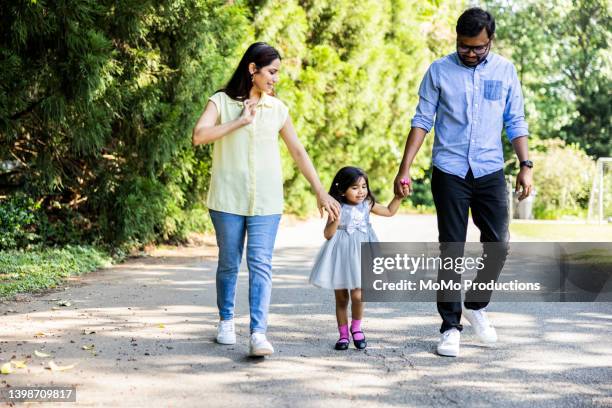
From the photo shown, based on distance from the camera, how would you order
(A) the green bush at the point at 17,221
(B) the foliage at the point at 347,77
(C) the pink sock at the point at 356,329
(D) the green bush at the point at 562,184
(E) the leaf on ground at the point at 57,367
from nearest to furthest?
(E) the leaf on ground at the point at 57,367 < (C) the pink sock at the point at 356,329 < (A) the green bush at the point at 17,221 < (B) the foliage at the point at 347,77 < (D) the green bush at the point at 562,184

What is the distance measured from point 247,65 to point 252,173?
67 cm

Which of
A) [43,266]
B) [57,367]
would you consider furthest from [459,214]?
[43,266]

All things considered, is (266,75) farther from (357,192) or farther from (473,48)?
(473,48)

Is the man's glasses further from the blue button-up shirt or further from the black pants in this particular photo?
the black pants

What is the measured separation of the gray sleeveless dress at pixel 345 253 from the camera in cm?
532

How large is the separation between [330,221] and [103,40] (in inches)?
177

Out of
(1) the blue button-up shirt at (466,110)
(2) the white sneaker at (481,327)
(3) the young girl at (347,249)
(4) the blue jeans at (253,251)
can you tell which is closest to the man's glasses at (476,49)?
(1) the blue button-up shirt at (466,110)

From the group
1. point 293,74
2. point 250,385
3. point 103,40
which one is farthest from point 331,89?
point 250,385

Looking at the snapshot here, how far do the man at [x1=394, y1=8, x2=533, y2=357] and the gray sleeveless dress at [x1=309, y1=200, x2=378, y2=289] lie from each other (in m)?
0.34

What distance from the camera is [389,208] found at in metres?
5.52

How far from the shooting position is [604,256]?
1112 cm

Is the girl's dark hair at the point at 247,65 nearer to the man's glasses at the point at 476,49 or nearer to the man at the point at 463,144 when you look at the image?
the man at the point at 463,144

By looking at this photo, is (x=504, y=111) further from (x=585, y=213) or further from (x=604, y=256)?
(x=585, y=213)

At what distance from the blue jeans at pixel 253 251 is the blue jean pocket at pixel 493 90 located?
5.09 ft
